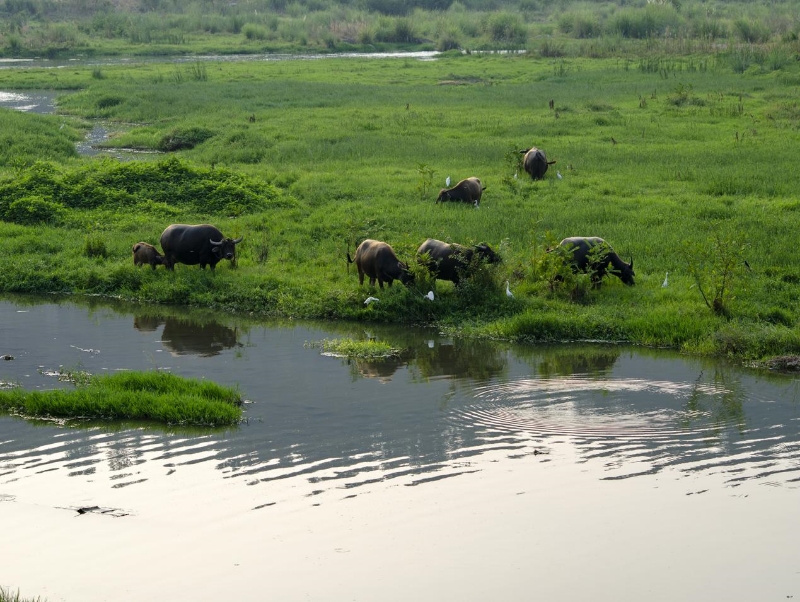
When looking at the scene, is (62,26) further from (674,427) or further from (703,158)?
(674,427)

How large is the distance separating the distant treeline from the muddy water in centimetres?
3506

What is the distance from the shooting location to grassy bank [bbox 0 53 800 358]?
1412 cm

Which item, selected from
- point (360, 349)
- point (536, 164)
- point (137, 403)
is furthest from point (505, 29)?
point (137, 403)

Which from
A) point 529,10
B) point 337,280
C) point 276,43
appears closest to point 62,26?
point 276,43

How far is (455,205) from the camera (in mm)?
18797

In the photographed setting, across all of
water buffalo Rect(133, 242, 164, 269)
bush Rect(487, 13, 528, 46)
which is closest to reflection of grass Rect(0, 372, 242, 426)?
water buffalo Rect(133, 242, 164, 269)

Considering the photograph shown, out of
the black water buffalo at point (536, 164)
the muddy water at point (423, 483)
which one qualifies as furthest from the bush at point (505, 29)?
the muddy water at point (423, 483)

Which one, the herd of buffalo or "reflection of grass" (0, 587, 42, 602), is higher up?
the herd of buffalo

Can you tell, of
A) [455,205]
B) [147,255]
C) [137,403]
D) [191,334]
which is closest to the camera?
[137,403]

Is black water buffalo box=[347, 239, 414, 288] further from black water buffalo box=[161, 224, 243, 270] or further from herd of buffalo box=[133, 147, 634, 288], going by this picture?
black water buffalo box=[161, 224, 243, 270]

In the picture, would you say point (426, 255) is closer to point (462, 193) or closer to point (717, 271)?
point (717, 271)

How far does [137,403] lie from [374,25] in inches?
2189

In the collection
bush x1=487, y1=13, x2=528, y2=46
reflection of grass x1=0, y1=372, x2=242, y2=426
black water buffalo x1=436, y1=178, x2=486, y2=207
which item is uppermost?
bush x1=487, y1=13, x2=528, y2=46

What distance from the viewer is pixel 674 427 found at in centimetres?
1046
